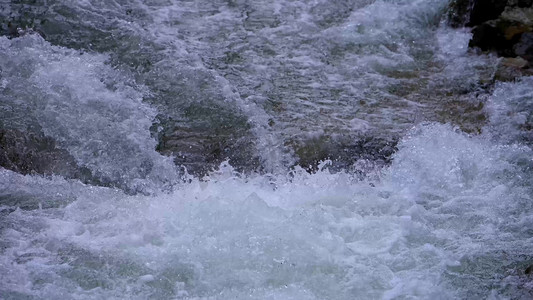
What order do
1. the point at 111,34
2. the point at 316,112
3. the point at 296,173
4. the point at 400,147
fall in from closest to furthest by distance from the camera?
the point at 296,173
the point at 400,147
the point at 316,112
the point at 111,34

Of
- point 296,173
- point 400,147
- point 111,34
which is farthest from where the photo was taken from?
point 111,34

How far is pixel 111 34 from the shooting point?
6.25 metres

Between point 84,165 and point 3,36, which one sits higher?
point 3,36

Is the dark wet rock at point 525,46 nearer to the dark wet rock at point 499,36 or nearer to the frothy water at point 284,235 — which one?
the dark wet rock at point 499,36

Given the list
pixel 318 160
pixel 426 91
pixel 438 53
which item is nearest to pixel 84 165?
pixel 318 160

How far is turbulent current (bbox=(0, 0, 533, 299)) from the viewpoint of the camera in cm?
372

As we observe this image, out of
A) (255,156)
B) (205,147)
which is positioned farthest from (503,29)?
(205,147)

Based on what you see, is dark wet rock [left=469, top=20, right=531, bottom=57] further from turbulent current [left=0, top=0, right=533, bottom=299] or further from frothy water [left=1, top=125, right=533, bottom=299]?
frothy water [left=1, top=125, right=533, bottom=299]

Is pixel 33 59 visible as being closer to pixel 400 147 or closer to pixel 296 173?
pixel 296 173

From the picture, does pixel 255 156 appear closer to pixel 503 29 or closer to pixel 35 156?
pixel 35 156

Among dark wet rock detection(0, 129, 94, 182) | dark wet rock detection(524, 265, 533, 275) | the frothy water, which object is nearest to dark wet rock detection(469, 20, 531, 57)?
the frothy water

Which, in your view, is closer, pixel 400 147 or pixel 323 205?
pixel 323 205

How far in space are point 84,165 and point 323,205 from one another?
183 cm

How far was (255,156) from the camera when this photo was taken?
4.88 meters
